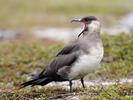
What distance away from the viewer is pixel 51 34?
2152cm

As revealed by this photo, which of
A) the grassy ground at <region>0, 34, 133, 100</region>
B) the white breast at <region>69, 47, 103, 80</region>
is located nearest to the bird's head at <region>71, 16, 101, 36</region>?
the white breast at <region>69, 47, 103, 80</region>

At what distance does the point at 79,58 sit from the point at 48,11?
25507mm

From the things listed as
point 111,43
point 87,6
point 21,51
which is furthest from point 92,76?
point 87,6

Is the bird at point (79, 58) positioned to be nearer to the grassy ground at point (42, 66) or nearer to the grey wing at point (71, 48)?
the grey wing at point (71, 48)

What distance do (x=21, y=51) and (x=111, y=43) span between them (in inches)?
A: 118

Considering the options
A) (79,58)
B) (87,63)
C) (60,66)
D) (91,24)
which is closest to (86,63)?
(87,63)

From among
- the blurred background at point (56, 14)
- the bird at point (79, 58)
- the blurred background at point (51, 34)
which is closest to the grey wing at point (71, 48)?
the bird at point (79, 58)

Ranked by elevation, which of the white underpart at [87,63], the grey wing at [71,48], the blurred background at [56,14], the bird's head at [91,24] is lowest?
the white underpart at [87,63]

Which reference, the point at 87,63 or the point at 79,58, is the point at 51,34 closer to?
the point at 79,58

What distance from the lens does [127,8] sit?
33625 millimetres

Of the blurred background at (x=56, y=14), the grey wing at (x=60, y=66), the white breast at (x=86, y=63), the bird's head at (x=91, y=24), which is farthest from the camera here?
the blurred background at (x=56, y=14)

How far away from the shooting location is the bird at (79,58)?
557 centimetres

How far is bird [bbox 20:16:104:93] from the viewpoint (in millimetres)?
5570

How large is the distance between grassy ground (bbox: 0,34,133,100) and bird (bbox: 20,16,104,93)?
0.35 m
